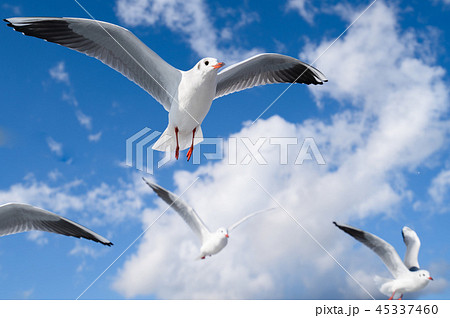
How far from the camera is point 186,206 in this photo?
400cm

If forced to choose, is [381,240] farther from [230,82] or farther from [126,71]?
[126,71]

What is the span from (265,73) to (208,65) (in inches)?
42.5

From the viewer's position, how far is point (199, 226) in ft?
13.2

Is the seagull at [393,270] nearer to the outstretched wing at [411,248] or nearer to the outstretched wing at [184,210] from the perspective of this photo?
the outstretched wing at [411,248]

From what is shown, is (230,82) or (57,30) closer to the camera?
(57,30)

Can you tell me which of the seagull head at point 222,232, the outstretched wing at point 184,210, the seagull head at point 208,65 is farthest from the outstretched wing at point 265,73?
the seagull head at point 222,232

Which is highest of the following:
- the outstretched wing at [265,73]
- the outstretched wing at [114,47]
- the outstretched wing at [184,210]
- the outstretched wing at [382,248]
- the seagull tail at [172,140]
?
the outstretched wing at [265,73]

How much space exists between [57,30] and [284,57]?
2.20 m

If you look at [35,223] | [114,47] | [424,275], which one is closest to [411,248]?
[424,275]

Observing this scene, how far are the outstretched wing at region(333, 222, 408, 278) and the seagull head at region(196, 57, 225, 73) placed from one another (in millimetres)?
1650

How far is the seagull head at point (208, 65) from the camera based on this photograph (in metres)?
3.58

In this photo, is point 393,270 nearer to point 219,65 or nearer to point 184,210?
point 184,210
